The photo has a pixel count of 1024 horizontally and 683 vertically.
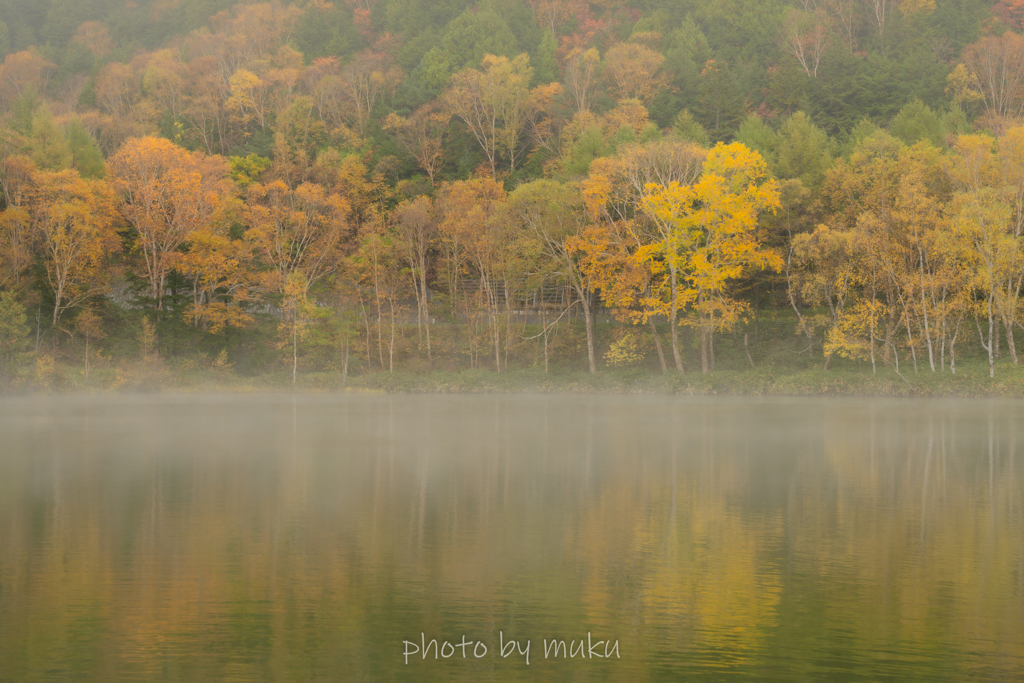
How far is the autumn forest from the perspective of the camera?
154 ft

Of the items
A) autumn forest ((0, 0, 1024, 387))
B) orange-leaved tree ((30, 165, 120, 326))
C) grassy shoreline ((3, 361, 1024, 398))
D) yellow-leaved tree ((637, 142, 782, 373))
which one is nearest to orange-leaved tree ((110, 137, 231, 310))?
autumn forest ((0, 0, 1024, 387))

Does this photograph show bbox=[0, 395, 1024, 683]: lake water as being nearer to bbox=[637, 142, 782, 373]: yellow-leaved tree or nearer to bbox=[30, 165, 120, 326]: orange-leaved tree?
bbox=[637, 142, 782, 373]: yellow-leaved tree

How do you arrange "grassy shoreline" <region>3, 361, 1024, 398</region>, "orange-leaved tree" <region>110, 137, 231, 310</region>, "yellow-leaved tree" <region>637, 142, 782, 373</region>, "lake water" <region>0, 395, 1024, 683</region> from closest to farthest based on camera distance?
"lake water" <region>0, 395, 1024, 683</region> < "grassy shoreline" <region>3, 361, 1024, 398</region> < "yellow-leaved tree" <region>637, 142, 782, 373</region> < "orange-leaved tree" <region>110, 137, 231, 310</region>

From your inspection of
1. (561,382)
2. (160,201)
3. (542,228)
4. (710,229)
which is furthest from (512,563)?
(160,201)

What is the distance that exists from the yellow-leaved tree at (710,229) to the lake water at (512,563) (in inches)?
1009

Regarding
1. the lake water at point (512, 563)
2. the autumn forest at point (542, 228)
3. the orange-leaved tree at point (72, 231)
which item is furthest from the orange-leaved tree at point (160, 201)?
the lake water at point (512, 563)

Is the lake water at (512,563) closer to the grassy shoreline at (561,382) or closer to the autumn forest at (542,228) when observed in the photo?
the grassy shoreline at (561,382)

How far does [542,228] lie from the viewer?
52.4m

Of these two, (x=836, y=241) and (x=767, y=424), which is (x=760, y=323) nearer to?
(x=836, y=241)

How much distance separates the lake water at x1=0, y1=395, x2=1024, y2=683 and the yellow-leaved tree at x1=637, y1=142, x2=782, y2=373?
84.1 ft

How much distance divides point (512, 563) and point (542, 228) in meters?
42.8

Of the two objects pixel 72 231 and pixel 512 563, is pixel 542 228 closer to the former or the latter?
pixel 72 231

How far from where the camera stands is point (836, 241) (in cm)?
4653

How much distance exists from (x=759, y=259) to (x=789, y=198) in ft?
18.9
